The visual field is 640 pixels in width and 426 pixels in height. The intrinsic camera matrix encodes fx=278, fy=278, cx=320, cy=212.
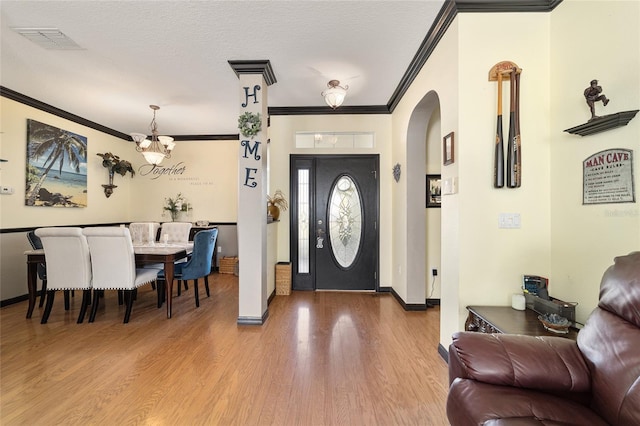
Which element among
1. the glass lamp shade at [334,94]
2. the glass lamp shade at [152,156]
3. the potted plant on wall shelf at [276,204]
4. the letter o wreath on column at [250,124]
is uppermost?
the glass lamp shade at [334,94]

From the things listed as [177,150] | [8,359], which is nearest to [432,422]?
[8,359]

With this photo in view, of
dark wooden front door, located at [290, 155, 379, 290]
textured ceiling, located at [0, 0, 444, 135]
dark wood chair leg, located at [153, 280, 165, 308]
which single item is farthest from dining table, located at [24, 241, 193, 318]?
textured ceiling, located at [0, 0, 444, 135]

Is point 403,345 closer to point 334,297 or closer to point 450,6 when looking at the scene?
point 334,297

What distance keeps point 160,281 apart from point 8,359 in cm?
146

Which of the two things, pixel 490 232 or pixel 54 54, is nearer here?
pixel 490 232

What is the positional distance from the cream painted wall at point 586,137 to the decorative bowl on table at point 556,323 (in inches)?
10.5

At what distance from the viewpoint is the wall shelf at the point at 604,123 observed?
1514mm

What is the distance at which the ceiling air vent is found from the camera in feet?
8.23

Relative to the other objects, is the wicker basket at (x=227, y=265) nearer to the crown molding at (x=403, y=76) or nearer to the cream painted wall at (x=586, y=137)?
the crown molding at (x=403, y=76)

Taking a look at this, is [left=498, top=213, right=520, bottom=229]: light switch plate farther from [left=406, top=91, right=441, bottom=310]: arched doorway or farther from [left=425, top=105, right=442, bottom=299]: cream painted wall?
[left=425, top=105, right=442, bottom=299]: cream painted wall

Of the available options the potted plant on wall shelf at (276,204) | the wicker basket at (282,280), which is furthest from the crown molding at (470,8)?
the wicker basket at (282,280)

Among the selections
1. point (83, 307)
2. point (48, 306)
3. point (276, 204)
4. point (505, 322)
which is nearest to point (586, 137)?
point (505, 322)

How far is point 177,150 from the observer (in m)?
5.93

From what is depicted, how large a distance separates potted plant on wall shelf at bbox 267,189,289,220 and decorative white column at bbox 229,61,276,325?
1.10m
